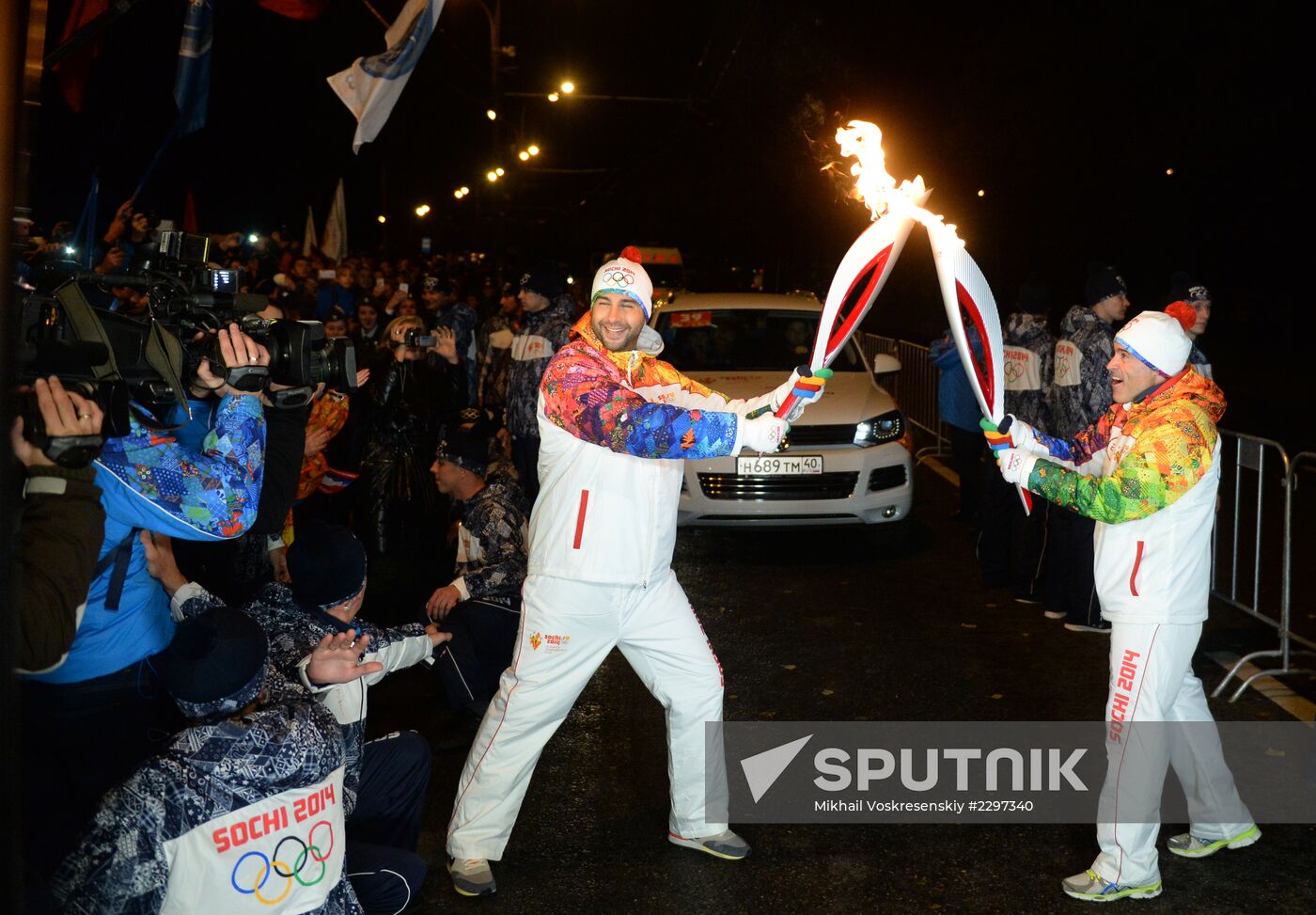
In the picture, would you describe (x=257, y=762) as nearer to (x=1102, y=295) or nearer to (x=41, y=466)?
(x=41, y=466)

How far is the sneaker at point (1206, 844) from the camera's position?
4.75 m

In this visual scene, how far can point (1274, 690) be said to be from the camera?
6504mm

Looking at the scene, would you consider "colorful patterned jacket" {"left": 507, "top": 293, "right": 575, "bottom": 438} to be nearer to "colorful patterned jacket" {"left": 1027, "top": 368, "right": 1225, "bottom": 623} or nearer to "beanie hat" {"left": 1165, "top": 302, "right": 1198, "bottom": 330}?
"beanie hat" {"left": 1165, "top": 302, "right": 1198, "bottom": 330}

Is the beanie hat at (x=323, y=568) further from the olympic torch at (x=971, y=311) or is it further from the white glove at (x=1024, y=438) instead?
the white glove at (x=1024, y=438)

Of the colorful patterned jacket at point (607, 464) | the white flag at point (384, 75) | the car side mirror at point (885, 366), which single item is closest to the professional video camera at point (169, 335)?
the colorful patterned jacket at point (607, 464)

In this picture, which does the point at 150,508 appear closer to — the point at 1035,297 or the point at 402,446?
the point at 402,446

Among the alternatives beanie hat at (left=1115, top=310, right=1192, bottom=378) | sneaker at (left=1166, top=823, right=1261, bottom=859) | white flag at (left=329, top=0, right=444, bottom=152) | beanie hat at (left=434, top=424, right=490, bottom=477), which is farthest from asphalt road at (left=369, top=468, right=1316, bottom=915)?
white flag at (left=329, top=0, right=444, bottom=152)

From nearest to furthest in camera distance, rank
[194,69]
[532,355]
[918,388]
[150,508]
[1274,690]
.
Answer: [150,508] → [1274,690] → [194,69] → [532,355] → [918,388]

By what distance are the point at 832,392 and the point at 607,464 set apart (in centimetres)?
575

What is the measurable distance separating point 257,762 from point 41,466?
88cm

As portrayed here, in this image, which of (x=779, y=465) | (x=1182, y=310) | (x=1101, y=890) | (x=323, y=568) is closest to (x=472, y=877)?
(x=323, y=568)

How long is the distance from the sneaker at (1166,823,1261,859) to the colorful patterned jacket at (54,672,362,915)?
3.09 m

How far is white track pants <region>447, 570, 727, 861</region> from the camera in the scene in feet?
14.9

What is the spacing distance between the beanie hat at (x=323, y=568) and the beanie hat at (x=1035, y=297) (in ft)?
18.7
